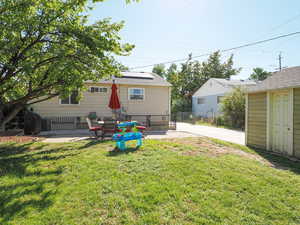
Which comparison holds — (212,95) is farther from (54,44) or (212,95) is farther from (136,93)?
(54,44)

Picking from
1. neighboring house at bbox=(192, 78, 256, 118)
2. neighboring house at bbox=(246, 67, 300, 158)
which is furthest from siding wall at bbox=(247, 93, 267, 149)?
neighboring house at bbox=(192, 78, 256, 118)

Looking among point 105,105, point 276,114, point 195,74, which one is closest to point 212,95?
point 195,74

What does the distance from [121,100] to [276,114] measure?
33.1ft

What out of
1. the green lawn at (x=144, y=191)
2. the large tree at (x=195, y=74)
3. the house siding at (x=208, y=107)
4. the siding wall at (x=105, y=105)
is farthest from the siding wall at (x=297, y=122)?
the large tree at (x=195, y=74)

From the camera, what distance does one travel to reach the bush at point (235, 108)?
14.0 m

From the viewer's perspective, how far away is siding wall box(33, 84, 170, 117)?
482 inches

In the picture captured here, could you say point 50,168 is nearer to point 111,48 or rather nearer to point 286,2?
point 111,48

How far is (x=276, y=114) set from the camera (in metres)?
6.72

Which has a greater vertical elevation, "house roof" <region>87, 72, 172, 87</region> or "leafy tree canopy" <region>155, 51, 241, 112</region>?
"leafy tree canopy" <region>155, 51, 241, 112</region>

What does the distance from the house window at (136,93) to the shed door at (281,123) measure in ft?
30.3

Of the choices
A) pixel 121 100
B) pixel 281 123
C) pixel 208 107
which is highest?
pixel 121 100

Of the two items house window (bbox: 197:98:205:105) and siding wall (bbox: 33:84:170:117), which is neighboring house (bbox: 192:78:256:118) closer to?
house window (bbox: 197:98:205:105)

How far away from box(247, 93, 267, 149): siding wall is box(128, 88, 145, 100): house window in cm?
816

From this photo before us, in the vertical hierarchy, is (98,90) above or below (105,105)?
above
